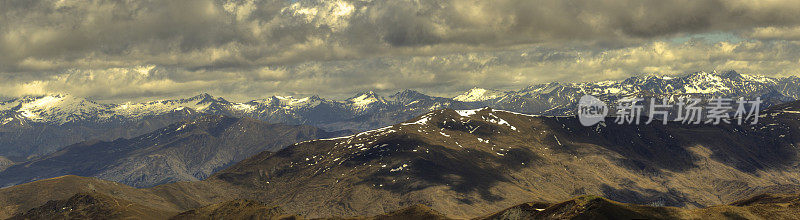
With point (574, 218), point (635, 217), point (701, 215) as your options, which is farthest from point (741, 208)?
point (574, 218)

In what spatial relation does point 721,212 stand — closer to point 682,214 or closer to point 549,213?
point 682,214

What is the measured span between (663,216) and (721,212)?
3144 centimetres

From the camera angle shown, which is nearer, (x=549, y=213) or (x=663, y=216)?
(x=663, y=216)

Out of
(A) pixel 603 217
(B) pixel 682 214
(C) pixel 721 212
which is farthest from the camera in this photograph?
(C) pixel 721 212

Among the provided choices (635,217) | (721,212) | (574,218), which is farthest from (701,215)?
(574,218)

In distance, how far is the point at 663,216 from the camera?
575ft

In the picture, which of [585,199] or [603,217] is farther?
[585,199]

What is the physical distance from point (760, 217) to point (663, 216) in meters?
46.2

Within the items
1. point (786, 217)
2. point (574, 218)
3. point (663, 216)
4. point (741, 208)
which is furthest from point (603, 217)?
point (786, 217)

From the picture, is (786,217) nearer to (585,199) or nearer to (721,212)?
(721,212)

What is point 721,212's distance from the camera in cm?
19200

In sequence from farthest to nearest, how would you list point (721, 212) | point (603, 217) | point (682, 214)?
1. point (721, 212)
2. point (682, 214)
3. point (603, 217)

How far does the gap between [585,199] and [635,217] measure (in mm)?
20917

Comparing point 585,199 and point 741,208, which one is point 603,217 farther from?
point 741,208
